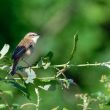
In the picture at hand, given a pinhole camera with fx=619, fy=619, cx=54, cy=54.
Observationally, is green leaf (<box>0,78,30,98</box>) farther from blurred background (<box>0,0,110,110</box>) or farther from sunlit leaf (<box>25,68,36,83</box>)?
blurred background (<box>0,0,110,110</box>)

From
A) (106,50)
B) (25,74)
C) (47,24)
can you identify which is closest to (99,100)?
(25,74)

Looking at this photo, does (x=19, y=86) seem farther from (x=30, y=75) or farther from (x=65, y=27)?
(x=65, y=27)

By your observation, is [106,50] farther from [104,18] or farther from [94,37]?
[104,18]

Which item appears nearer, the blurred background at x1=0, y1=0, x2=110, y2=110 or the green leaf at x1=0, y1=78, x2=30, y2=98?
the green leaf at x1=0, y1=78, x2=30, y2=98

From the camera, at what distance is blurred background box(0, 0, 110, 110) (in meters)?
10.8

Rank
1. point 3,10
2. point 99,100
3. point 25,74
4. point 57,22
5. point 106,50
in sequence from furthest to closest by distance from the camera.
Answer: point 57,22 < point 3,10 < point 106,50 < point 99,100 < point 25,74

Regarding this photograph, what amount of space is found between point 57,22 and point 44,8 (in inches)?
35.3

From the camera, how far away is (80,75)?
11.1m

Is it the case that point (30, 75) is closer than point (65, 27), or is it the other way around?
point (30, 75)

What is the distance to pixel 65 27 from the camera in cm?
1193

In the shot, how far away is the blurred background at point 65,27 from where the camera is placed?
35.6 feet

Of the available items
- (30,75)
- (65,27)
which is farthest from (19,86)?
(65,27)

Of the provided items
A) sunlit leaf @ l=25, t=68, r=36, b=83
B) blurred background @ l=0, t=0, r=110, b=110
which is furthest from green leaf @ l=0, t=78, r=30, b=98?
blurred background @ l=0, t=0, r=110, b=110

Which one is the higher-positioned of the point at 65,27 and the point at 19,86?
the point at 65,27
